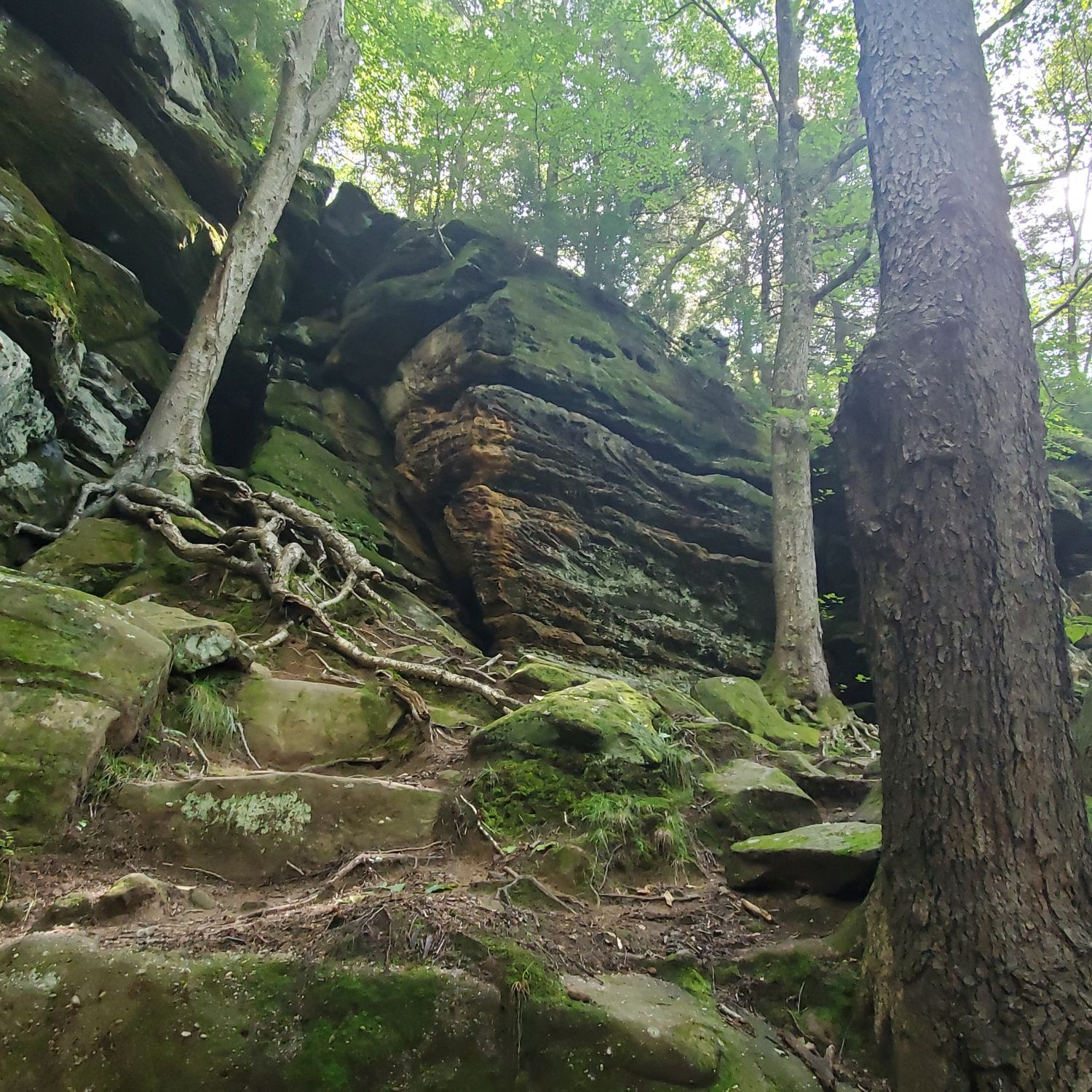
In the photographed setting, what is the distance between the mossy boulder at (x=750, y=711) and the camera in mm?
7680

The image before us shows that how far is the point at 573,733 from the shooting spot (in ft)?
13.4

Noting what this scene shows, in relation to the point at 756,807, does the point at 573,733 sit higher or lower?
higher

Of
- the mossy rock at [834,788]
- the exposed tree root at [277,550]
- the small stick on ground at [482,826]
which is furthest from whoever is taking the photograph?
the exposed tree root at [277,550]

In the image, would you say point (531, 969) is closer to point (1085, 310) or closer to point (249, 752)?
point (249, 752)

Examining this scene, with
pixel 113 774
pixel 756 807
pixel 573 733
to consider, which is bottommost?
pixel 113 774

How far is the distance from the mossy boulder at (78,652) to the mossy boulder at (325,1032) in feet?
4.49

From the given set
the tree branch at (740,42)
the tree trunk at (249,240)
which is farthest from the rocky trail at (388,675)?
the tree branch at (740,42)

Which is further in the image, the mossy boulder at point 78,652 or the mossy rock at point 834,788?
the mossy rock at point 834,788

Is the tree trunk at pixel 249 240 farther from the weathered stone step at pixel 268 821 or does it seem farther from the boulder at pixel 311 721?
the weathered stone step at pixel 268 821

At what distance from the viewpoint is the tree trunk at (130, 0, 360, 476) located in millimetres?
7746

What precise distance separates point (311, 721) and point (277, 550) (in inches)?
102

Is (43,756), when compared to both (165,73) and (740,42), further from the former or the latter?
(740,42)

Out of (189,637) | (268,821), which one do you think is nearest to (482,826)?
(268,821)

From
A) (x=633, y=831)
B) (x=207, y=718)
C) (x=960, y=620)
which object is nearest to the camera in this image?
Result: (x=960, y=620)
